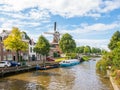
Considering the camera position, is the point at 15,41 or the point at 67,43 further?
the point at 67,43

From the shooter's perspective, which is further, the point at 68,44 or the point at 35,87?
the point at 68,44

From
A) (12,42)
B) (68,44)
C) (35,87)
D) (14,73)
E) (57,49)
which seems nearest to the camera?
(35,87)

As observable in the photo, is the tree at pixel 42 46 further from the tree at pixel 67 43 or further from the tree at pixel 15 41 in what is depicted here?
the tree at pixel 67 43

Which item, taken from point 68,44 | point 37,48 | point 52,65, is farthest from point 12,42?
point 68,44

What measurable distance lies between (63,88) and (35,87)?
475cm

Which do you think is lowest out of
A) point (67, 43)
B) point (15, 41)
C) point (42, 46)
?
point (42, 46)

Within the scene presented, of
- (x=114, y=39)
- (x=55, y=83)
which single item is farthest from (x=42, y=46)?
(x=55, y=83)

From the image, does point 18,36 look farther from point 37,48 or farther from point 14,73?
point 37,48

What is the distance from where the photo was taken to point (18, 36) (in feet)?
229

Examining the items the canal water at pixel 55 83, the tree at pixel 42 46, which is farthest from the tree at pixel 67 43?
the canal water at pixel 55 83

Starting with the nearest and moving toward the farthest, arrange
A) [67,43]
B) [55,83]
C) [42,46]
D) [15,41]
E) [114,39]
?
[55,83] < [15,41] < [114,39] < [42,46] < [67,43]

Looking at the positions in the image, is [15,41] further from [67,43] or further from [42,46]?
[67,43]

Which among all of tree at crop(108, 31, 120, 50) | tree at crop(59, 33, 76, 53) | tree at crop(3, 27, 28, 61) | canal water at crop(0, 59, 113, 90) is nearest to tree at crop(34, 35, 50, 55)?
tree at crop(3, 27, 28, 61)

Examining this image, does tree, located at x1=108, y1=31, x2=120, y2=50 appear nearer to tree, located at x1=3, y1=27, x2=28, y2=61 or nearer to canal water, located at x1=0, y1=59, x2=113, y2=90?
tree, located at x1=3, y1=27, x2=28, y2=61
